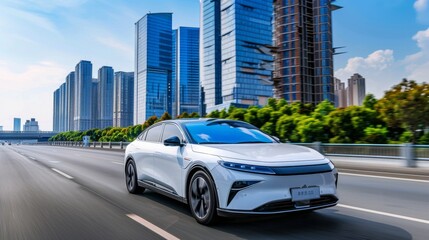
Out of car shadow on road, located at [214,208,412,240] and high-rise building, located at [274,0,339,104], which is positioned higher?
high-rise building, located at [274,0,339,104]

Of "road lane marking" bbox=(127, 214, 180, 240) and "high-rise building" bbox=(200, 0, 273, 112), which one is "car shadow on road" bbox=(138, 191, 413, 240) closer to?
"road lane marking" bbox=(127, 214, 180, 240)

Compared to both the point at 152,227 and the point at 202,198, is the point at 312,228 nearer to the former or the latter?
the point at 202,198

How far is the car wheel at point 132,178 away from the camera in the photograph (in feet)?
25.7

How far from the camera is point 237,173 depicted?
4.58 meters

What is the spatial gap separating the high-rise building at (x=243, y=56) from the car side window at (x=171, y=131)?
127 m

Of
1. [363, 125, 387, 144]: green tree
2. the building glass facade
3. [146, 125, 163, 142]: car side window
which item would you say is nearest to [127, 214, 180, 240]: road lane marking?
[146, 125, 163, 142]: car side window

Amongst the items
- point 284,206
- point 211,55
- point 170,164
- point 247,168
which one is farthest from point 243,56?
point 284,206

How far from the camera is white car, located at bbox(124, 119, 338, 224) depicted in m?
4.48

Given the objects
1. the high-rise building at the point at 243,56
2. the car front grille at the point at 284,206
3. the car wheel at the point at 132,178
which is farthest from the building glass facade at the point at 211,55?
the car front grille at the point at 284,206

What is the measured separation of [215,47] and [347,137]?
499 feet

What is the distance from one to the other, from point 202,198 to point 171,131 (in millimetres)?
1843

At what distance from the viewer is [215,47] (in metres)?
170

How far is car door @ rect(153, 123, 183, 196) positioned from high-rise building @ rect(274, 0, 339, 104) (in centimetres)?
9947

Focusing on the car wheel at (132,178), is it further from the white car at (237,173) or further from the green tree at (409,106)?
the green tree at (409,106)
